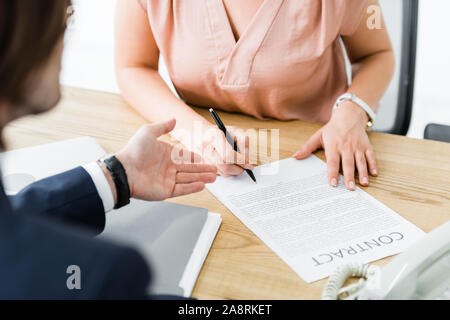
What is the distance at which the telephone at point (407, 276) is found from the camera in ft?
1.65

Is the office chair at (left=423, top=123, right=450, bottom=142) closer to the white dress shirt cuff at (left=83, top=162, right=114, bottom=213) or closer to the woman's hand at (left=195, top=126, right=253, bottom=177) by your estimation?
the woman's hand at (left=195, top=126, right=253, bottom=177)

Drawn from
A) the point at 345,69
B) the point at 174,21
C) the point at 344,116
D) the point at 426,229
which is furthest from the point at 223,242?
the point at 345,69

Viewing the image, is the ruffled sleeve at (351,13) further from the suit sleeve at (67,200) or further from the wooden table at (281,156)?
the suit sleeve at (67,200)

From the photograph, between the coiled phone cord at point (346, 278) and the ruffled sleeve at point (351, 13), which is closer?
the coiled phone cord at point (346, 278)

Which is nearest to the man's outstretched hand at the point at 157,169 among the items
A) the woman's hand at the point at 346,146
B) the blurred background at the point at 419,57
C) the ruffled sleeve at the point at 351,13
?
the woman's hand at the point at 346,146

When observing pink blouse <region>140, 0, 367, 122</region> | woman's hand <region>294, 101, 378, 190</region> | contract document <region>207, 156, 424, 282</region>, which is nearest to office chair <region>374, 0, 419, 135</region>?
pink blouse <region>140, 0, 367, 122</region>

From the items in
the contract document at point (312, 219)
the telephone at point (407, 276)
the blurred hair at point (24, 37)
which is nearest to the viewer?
the blurred hair at point (24, 37)

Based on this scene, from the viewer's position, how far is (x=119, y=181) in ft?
2.14

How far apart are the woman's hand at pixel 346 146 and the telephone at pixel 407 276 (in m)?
0.22

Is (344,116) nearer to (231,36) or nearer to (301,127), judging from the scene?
(301,127)

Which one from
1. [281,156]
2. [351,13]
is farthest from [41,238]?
[351,13]

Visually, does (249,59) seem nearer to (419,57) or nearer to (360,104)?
(360,104)

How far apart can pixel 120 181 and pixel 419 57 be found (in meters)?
2.13

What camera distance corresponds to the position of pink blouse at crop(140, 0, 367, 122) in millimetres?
933
